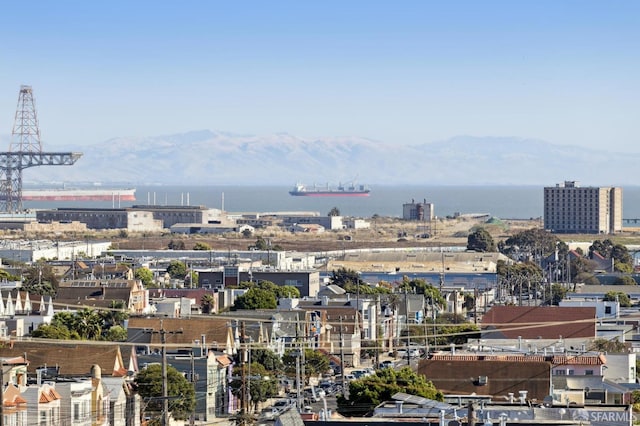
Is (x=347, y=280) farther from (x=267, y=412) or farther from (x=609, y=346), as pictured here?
(x=267, y=412)

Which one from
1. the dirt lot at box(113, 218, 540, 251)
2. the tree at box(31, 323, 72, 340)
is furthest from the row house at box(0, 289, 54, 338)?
the dirt lot at box(113, 218, 540, 251)

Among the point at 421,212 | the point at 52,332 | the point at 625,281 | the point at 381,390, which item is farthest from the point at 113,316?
the point at 421,212

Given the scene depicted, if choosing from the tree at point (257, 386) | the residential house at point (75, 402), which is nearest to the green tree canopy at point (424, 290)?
the tree at point (257, 386)

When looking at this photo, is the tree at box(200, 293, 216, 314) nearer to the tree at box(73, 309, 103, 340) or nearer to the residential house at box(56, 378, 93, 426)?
the tree at box(73, 309, 103, 340)

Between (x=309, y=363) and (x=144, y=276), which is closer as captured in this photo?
(x=309, y=363)

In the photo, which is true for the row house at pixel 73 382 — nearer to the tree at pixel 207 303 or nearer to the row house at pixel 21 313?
the row house at pixel 21 313

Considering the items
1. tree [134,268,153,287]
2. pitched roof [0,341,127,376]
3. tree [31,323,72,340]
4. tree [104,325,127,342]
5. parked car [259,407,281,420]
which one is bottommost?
parked car [259,407,281,420]
